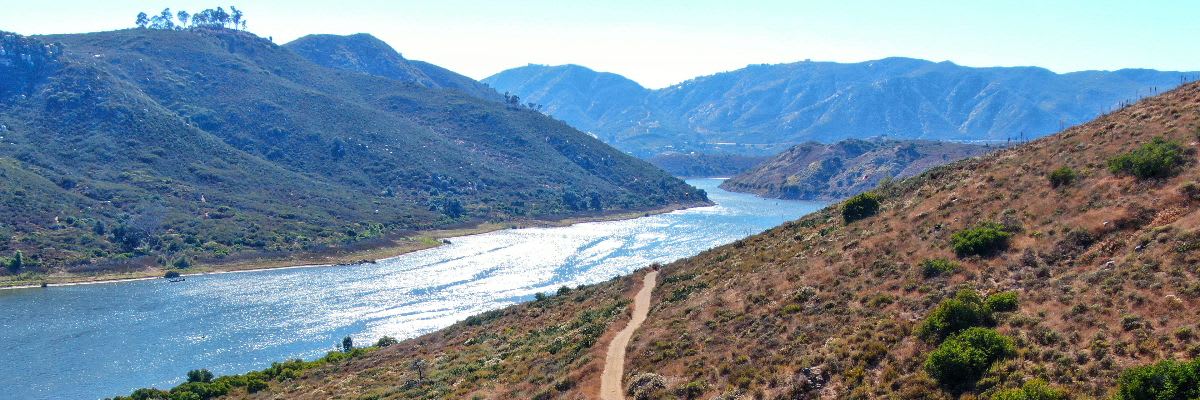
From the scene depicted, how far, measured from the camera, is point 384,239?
17475 centimetres

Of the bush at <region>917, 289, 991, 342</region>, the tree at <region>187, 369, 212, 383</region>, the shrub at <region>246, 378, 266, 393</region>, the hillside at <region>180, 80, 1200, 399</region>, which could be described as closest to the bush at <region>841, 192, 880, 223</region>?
the hillside at <region>180, 80, 1200, 399</region>

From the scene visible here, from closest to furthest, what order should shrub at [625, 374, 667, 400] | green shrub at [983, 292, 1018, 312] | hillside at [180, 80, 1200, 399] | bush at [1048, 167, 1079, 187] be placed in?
1. hillside at [180, 80, 1200, 399]
2. green shrub at [983, 292, 1018, 312]
3. shrub at [625, 374, 667, 400]
4. bush at [1048, 167, 1079, 187]

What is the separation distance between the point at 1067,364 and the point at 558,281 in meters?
106

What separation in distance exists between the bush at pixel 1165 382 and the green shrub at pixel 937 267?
13.4 meters

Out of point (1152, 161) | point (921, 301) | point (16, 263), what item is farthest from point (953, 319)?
point (16, 263)

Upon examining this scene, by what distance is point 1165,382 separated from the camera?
19.4m

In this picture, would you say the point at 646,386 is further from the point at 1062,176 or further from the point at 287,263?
the point at 287,263

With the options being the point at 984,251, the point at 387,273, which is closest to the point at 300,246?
the point at 387,273

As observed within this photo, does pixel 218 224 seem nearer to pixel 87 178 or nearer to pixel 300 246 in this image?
pixel 300 246

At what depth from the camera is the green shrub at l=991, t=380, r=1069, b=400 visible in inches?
832

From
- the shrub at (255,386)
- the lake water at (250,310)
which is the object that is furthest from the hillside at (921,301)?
the lake water at (250,310)

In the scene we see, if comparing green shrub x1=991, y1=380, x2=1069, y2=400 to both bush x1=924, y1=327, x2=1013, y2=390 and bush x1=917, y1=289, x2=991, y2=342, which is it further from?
bush x1=917, y1=289, x2=991, y2=342

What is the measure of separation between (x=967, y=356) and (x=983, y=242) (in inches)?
508

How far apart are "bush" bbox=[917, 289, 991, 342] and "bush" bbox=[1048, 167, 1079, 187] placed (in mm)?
15475
